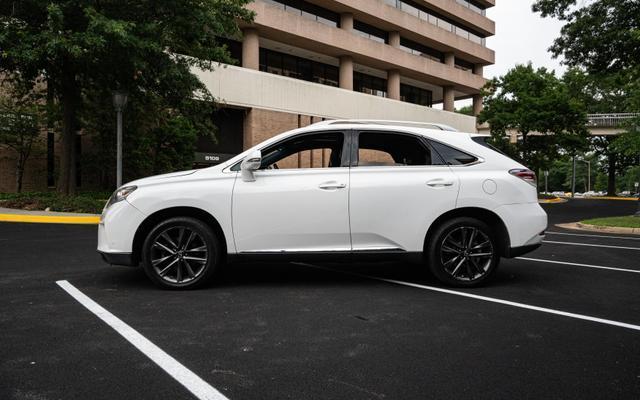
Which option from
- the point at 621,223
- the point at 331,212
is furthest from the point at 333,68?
the point at 331,212

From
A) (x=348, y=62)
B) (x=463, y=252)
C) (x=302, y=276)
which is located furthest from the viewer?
(x=348, y=62)

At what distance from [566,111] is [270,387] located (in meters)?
36.4

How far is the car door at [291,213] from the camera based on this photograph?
5141 mm

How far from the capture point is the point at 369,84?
41531 millimetres

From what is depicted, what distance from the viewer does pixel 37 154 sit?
22438 millimetres

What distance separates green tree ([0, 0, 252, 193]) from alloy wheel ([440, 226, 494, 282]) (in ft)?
35.0

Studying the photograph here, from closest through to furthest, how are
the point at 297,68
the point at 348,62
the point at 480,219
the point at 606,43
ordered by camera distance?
the point at 480,219
the point at 606,43
the point at 348,62
the point at 297,68

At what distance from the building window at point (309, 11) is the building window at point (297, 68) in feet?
10.8

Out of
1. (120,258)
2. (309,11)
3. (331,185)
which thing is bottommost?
(120,258)

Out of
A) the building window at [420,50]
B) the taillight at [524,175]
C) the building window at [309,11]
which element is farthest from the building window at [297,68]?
the taillight at [524,175]

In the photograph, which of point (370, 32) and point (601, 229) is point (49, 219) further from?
point (370, 32)

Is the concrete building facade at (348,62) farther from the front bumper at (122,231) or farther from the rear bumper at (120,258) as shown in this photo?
the rear bumper at (120,258)

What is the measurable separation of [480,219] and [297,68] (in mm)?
32122

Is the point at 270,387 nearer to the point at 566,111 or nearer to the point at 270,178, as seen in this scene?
the point at 270,178
